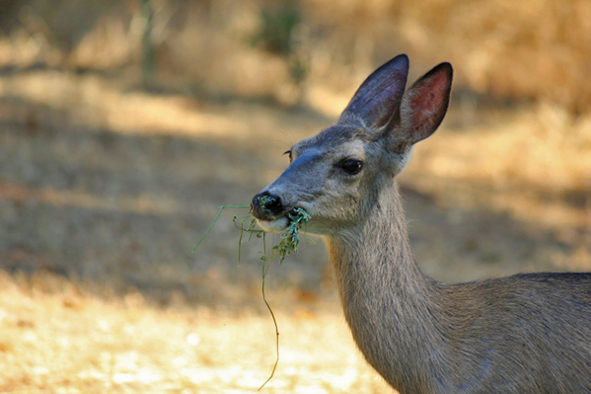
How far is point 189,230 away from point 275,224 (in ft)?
14.4

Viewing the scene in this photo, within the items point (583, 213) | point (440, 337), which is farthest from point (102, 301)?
point (583, 213)

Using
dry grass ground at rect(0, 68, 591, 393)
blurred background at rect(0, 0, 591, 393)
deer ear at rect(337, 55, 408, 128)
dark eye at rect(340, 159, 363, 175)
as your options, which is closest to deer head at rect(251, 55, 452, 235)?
dark eye at rect(340, 159, 363, 175)

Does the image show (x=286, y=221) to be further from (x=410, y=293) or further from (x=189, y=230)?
(x=189, y=230)

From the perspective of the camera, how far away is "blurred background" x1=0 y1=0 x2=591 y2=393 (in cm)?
483

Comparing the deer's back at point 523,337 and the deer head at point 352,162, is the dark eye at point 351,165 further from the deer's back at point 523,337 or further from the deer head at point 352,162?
the deer's back at point 523,337

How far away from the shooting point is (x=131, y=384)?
13.6 feet

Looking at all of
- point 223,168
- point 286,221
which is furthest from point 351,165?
point 223,168

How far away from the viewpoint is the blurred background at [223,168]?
4828 millimetres

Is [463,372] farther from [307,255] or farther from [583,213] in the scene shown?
[583,213]

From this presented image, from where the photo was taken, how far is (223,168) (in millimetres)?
9562

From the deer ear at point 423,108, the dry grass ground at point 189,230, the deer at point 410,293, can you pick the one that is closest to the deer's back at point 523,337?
the deer at point 410,293

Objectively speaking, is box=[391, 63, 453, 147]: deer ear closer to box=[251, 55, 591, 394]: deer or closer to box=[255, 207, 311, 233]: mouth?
box=[251, 55, 591, 394]: deer

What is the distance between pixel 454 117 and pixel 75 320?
10271 mm

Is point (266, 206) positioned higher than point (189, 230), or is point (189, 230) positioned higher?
point (189, 230)
